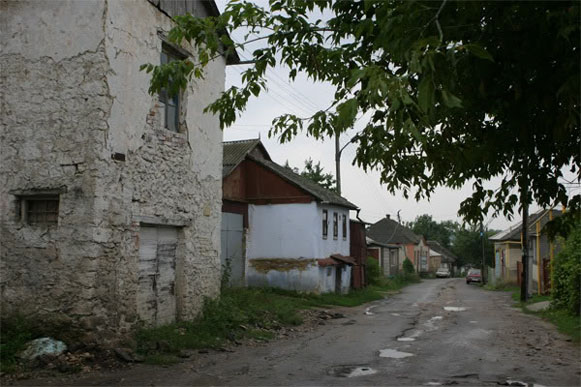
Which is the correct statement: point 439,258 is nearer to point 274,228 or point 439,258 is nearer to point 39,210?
point 274,228

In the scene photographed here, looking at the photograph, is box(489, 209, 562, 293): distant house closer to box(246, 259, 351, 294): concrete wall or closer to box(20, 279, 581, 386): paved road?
box(246, 259, 351, 294): concrete wall

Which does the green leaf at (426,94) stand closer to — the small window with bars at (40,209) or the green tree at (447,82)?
the green tree at (447,82)

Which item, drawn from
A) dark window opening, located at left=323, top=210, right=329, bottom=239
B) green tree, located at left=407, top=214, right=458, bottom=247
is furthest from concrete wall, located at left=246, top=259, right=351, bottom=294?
green tree, located at left=407, top=214, right=458, bottom=247

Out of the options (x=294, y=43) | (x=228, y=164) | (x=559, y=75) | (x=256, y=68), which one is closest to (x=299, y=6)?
(x=294, y=43)

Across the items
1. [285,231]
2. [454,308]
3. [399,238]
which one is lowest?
[454,308]

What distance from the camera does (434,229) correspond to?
115 m

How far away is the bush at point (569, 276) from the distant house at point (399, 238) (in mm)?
45376

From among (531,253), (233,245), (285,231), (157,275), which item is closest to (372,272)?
(531,253)

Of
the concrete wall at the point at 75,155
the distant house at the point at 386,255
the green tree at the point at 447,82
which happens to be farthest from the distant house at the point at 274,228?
the distant house at the point at 386,255

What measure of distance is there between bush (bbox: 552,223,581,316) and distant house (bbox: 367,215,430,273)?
45376 mm

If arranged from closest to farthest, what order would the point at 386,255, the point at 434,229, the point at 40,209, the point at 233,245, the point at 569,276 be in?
1. the point at 40,209
2. the point at 569,276
3. the point at 233,245
4. the point at 386,255
5. the point at 434,229

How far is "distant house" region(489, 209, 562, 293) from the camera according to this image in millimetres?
26281

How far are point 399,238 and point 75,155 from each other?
198 ft

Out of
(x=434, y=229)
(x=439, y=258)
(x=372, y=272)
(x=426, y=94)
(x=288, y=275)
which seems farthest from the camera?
(x=434, y=229)
